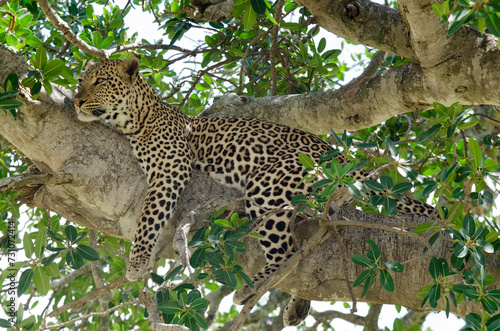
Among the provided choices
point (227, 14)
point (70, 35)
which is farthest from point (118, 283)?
point (227, 14)

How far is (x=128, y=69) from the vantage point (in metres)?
5.67

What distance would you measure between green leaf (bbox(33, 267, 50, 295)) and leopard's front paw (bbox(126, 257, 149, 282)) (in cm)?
87

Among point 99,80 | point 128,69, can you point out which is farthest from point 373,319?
point 99,80

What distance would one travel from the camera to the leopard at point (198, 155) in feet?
15.5

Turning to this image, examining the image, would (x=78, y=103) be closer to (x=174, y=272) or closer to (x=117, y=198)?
(x=117, y=198)

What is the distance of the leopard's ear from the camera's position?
18.5ft

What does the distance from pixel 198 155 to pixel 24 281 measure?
8.06 feet

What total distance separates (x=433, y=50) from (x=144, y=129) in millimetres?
2925

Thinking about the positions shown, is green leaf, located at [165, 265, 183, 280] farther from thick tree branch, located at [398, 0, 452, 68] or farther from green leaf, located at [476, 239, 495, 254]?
thick tree branch, located at [398, 0, 452, 68]

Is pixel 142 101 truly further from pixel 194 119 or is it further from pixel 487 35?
pixel 487 35

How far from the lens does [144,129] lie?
18.1 ft

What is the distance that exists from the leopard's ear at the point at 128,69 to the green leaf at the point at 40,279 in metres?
2.42

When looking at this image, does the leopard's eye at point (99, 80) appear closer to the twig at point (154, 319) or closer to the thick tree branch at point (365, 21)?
the thick tree branch at point (365, 21)

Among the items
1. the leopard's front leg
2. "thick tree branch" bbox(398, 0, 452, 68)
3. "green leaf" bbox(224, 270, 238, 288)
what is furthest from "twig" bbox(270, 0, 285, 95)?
"green leaf" bbox(224, 270, 238, 288)
